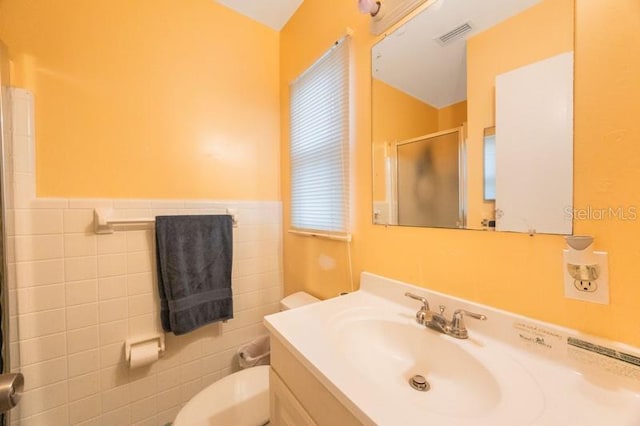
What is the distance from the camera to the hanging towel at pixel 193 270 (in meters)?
1.25

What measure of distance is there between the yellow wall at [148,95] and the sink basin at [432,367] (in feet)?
3.67

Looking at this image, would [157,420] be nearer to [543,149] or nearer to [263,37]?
[543,149]

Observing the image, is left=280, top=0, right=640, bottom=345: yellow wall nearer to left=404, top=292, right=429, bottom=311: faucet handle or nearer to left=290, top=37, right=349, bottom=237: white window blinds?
left=404, top=292, right=429, bottom=311: faucet handle

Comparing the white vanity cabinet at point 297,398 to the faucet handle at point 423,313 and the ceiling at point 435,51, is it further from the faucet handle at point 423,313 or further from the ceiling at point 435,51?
the ceiling at point 435,51

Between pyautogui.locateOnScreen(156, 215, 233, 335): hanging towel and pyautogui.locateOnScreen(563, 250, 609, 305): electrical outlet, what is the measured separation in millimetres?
1410

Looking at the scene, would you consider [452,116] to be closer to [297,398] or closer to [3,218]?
[297,398]

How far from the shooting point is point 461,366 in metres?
0.66

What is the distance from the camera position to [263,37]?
167 centimetres

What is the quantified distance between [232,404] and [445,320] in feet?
3.19

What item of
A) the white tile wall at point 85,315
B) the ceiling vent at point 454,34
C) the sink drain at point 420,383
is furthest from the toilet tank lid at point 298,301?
the ceiling vent at point 454,34

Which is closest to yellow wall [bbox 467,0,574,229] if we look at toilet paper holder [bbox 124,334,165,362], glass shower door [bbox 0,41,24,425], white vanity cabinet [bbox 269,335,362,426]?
white vanity cabinet [bbox 269,335,362,426]

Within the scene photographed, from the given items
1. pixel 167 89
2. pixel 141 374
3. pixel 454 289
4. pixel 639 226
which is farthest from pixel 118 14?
pixel 639 226

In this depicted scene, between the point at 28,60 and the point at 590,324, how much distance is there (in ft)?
6.90

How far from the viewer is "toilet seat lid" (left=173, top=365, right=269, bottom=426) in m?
1.00
